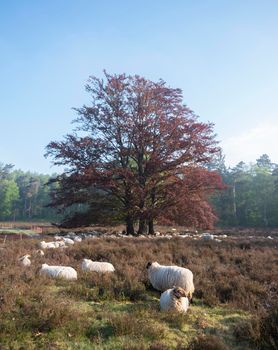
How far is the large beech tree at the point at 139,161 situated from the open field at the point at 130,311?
1173 cm

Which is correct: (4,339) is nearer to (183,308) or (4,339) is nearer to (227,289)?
(183,308)

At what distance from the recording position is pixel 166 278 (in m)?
7.46

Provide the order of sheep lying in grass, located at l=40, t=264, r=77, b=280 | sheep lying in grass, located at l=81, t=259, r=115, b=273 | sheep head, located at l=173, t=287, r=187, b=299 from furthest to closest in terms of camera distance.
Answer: sheep lying in grass, located at l=81, t=259, r=115, b=273
sheep lying in grass, located at l=40, t=264, r=77, b=280
sheep head, located at l=173, t=287, r=187, b=299

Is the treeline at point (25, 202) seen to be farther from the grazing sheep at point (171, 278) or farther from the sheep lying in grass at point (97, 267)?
the grazing sheep at point (171, 278)

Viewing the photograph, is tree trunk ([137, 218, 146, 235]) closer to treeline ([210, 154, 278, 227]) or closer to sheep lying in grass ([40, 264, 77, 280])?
sheep lying in grass ([40, 264, 77, 280])

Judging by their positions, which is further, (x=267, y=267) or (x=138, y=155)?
(x=138, y=155)

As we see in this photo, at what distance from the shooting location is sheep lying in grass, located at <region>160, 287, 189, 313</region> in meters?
6.20

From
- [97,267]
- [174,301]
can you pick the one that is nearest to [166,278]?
[174,301]

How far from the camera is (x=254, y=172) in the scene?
77.2 metres

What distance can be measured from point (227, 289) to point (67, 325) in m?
4.08

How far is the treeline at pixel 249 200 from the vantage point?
6372 centimetres

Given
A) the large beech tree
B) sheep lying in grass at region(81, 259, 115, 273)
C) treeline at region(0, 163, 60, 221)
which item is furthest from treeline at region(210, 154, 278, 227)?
sheep lying in grass at region(81, 259, 115, 273)

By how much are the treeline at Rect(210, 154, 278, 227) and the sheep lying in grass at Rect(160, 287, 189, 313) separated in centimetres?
5569

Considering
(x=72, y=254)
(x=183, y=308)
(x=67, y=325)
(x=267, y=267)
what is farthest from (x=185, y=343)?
(x=72, y=254)
